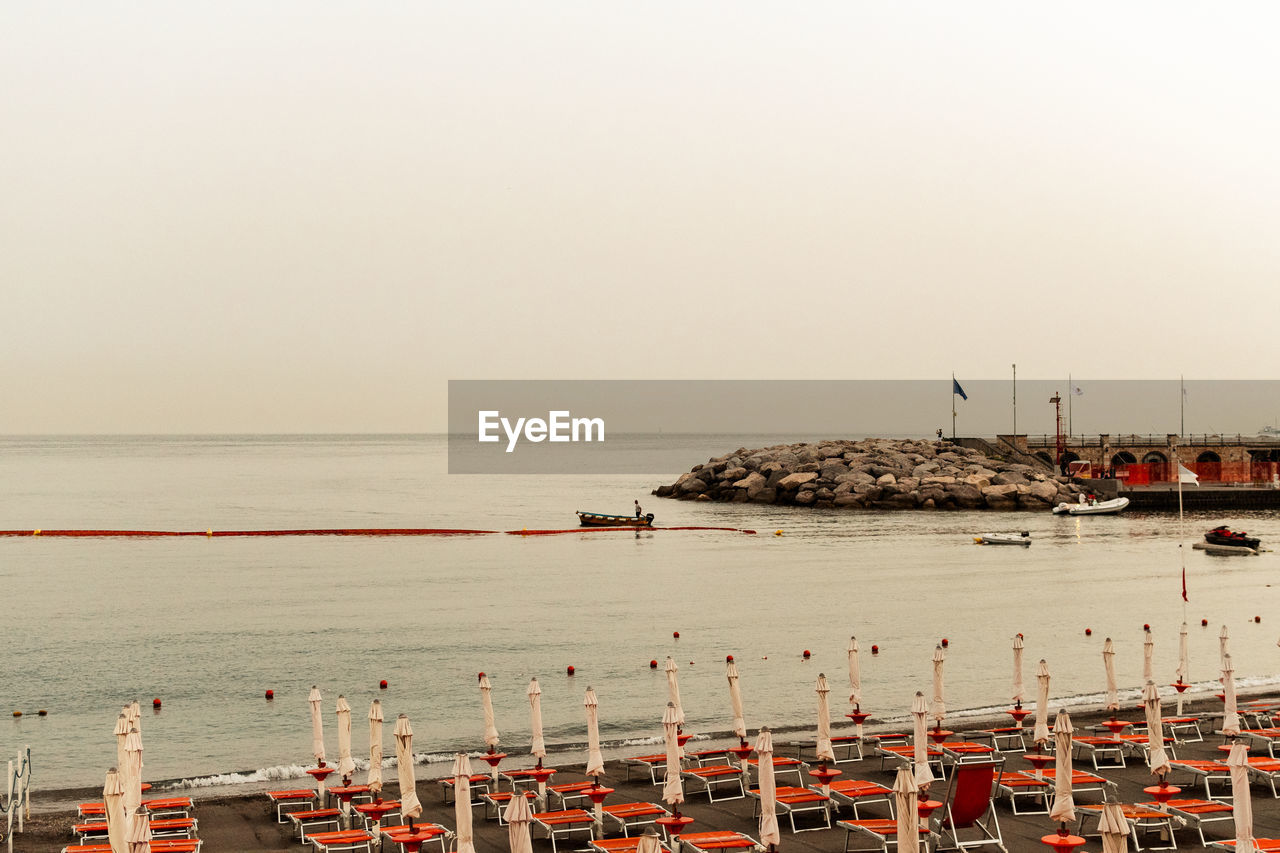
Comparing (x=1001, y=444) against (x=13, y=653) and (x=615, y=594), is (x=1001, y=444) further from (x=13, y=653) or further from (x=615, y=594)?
(x=13, y=653)

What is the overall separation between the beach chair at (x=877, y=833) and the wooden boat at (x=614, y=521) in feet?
238

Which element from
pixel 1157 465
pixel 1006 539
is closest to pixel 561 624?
pixel 1006 539

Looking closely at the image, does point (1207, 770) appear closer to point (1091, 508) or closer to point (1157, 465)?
point (1091, 508)

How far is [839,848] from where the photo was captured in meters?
14.0

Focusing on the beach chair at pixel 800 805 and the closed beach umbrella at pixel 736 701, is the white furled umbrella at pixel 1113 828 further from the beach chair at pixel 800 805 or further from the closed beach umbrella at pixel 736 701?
the closed beach umbrella at pixel 736 701

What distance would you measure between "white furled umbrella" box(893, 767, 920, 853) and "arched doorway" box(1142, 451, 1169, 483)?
104 metres

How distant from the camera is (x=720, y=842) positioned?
13383mm

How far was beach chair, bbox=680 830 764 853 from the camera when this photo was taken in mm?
13281

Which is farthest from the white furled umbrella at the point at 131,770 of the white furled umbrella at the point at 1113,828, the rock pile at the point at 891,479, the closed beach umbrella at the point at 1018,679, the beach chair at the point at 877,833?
the rock pile at the point at 891,479

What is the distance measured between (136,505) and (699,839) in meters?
118

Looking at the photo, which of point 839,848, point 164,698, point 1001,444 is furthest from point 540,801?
point 1001,444

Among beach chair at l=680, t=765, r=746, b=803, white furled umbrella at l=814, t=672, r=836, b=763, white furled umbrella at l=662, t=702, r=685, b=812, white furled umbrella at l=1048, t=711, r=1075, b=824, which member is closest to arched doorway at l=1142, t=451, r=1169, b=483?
white furled umbrella at l=814, t=672, r=836, b=763

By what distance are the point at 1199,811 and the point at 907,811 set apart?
6.00m

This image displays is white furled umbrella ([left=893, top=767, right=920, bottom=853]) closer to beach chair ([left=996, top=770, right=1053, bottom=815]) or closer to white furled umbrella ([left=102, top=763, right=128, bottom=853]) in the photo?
beach chair ([left=996, top=770, right=1053, bottom=815])
